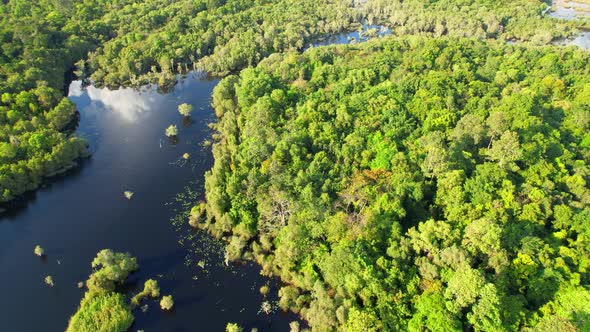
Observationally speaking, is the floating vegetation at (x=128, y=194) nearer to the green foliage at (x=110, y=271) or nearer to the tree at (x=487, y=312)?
the green foliage at (x=110, y=271)

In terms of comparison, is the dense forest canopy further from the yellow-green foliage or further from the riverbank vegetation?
the riverbank vegetation

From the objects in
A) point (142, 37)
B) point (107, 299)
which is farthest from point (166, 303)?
point (142, 37)

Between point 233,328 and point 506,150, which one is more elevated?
point 506,150

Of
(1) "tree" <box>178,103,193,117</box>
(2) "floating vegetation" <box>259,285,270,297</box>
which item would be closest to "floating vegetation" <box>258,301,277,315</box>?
(2) "floating vegetation" <box>259,285,270,297</box>

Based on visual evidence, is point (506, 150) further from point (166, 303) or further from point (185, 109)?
point (185, 109)

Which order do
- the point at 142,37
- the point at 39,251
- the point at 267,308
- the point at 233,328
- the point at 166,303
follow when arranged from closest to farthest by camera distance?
the point at 233,328 → the point at 166,303 → the point at 267,308 → the point at 39,251 → the point at 142,37
